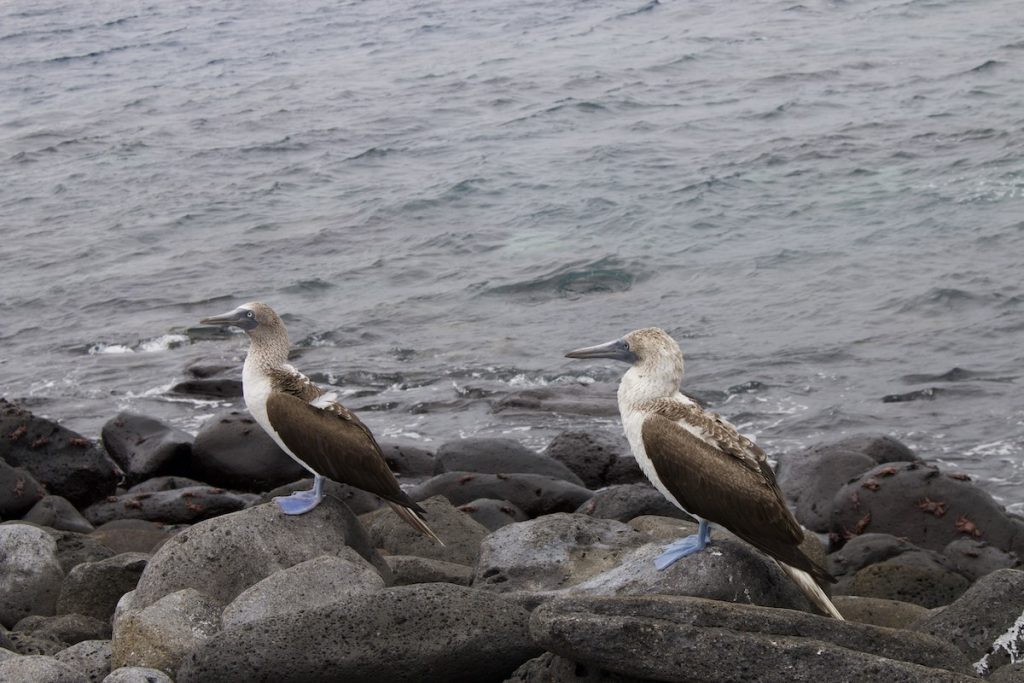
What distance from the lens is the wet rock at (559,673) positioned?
6102 mm

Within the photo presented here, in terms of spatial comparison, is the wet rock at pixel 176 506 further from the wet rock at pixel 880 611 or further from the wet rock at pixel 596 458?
the wet rock at pixel 880 611

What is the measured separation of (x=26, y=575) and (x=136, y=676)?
2.80 m

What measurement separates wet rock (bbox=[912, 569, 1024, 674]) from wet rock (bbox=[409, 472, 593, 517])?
4573 millimetres

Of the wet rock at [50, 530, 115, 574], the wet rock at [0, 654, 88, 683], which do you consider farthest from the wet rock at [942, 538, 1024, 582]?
the wet rock at [0, 654, 88, 683]

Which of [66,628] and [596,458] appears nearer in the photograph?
[66,628]

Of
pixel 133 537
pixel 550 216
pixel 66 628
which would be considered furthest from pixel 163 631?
pixel 550 216

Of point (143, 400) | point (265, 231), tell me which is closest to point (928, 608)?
point (143, 400)

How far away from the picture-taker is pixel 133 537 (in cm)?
1058

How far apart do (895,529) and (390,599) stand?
535 centimetres

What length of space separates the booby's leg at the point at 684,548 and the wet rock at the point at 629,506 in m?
3.31

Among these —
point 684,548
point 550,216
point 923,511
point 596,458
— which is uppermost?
point 684,548

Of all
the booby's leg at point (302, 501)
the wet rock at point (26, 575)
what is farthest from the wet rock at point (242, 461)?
the booby's leg at point (302, 501)

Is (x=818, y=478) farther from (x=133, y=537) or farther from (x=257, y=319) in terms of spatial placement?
(x=133, y=537)

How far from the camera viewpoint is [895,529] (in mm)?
10703
